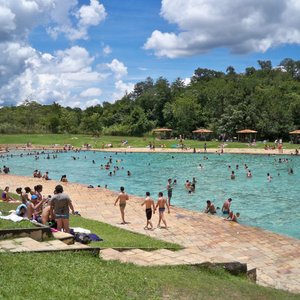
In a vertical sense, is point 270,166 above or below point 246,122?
below

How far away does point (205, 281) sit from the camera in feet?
28.2

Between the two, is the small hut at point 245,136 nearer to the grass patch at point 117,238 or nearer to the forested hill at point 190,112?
the forested hill at point 190,112

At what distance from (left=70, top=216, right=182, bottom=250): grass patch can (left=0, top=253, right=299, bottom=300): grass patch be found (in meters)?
3.02

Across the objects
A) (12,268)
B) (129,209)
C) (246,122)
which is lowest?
(129,209)

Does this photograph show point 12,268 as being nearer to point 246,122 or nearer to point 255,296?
point 255,296

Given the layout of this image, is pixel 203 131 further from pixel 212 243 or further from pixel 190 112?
pixel 212 243

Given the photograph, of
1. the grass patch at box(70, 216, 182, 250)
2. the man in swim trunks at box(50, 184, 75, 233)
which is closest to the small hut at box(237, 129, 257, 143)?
the grass patch at box(70, 216, 182, 250)

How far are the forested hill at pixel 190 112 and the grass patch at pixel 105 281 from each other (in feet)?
209

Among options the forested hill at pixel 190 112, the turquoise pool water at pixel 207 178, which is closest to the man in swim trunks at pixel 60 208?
the turquoise pool water at pixel 207 178

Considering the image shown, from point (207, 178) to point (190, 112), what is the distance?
142ft

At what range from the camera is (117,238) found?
532 inches

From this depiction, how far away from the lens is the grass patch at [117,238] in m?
12.1

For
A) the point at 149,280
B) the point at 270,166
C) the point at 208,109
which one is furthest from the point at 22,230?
the point at 208,109

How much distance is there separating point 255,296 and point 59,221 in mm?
5612
